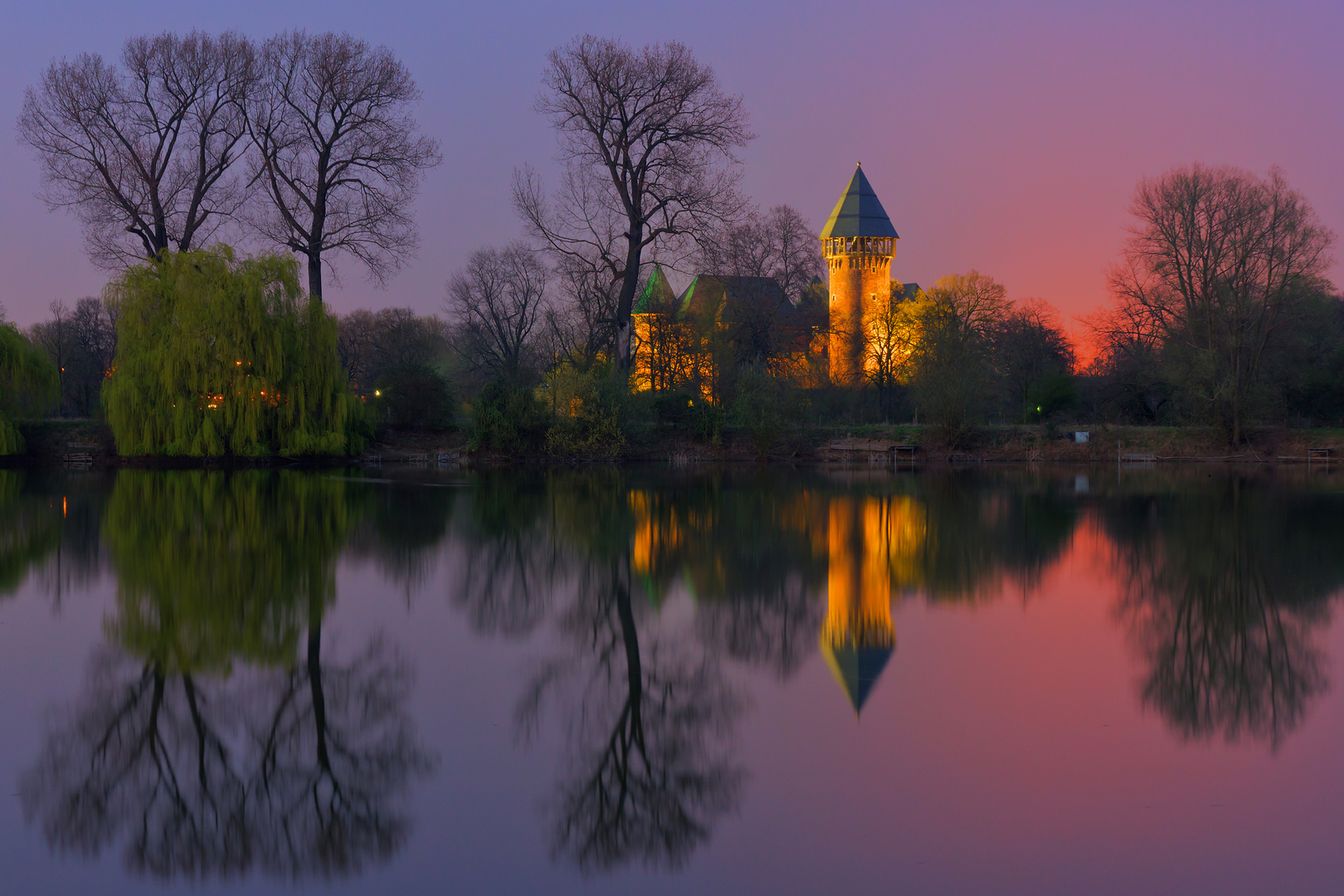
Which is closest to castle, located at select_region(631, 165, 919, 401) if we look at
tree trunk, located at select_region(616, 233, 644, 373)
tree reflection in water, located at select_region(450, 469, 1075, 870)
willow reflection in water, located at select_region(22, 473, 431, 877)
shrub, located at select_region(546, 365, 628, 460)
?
tree trunk, located at select_region(616, 233, 644, 373)

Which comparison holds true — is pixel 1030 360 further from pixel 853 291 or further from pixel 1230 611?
pixel 1230 611

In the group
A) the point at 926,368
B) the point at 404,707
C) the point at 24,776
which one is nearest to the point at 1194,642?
the point at 404,707

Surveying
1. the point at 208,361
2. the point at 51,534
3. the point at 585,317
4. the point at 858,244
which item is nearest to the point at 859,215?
the point at 858,244

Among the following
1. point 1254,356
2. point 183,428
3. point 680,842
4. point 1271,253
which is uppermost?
point 1271,253

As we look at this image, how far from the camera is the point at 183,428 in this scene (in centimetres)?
3125

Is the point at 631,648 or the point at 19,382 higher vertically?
the point at 19,382

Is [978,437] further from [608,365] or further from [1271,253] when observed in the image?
[608,365]

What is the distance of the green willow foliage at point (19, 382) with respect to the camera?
32.6m

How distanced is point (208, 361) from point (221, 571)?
22.7 meters

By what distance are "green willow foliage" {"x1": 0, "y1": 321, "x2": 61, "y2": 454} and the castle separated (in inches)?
794

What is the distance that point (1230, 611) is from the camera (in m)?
9.16

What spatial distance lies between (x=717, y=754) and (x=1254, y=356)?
3747 centimetres

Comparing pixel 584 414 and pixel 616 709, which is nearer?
pixel 616 709

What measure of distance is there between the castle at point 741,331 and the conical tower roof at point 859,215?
792 cm
